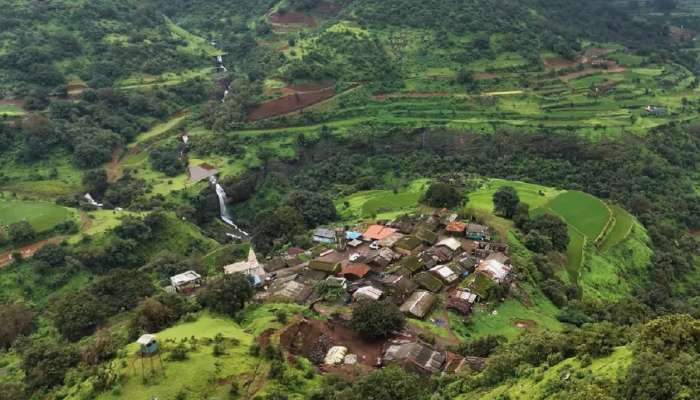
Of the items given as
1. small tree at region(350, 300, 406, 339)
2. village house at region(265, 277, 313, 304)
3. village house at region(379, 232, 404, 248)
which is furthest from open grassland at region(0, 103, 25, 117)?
small tree at region(350, 300, 406, 339)

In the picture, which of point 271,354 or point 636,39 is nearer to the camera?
point 271,354

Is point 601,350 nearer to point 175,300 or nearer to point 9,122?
point 175,300

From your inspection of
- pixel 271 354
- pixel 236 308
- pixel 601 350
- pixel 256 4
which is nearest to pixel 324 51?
pixel 256 4

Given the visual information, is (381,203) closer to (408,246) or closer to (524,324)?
(408,246)

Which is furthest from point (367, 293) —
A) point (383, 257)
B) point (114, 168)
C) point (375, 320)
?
point (114, 168)

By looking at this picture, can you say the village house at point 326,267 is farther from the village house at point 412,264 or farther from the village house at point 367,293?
the village house at point 412,264

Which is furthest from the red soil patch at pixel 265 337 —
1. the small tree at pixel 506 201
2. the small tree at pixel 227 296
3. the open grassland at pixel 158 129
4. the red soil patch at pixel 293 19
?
the red soil patch at pixel 293 19
